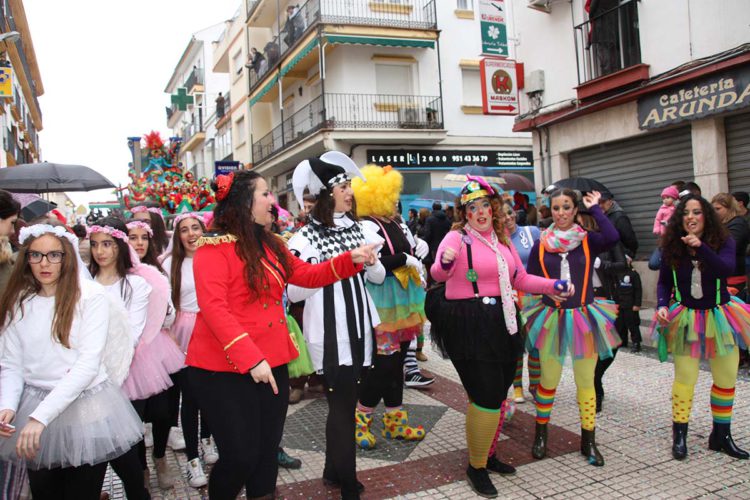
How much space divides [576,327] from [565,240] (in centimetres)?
61

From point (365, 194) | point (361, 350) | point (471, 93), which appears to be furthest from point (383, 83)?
point (361, 350)

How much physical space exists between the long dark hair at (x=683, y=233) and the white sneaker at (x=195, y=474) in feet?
11.9

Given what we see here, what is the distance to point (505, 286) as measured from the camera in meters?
3.78

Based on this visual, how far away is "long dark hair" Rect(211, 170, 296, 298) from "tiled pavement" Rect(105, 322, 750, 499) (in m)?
1.70

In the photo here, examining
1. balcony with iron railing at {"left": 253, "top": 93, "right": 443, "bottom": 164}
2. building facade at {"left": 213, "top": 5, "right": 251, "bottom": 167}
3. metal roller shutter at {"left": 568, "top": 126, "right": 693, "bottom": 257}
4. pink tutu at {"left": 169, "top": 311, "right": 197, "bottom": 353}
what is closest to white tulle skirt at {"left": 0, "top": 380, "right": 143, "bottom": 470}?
pink tutu at {"left": 169, "top": 311, "right": 197, "bottom": 353}

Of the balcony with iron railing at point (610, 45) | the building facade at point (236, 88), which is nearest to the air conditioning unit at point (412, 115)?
the balcony with iron railing at point (610, 45)

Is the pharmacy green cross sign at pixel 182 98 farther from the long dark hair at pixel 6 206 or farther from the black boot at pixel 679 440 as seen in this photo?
the black boot at pixel 679 440

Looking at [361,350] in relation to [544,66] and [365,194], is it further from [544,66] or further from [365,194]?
[544,66]

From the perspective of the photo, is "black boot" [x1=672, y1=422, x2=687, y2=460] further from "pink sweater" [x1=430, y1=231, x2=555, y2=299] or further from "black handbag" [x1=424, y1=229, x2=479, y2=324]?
"black handbag" [x1=424, y1=229, x2=479, y2=324]

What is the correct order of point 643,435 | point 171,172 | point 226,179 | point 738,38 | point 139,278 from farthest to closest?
point 171,172 < point 738,38 < point 643,435 < point 139,278 < point 226,179

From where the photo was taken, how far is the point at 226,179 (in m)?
2.98

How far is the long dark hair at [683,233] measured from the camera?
4.17m

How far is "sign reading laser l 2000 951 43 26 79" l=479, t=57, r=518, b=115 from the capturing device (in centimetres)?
1270

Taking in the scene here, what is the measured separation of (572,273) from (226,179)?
8.30 ft
